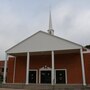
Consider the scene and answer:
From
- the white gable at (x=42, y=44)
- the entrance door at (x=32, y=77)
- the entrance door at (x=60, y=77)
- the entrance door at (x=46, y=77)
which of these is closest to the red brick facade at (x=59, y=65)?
the entrance door at (x=60, y=77)

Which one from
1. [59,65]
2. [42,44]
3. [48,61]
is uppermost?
[42,44]

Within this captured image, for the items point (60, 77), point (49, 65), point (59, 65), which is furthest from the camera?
point (49, 65)

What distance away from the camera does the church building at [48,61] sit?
21.4 meters

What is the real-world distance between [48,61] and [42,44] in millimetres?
3387

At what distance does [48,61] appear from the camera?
24.4 metres

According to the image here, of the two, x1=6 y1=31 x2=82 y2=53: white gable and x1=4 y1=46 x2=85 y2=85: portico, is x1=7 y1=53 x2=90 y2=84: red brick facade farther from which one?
x1=6 y1=31 x2=82 y2=53: white gable

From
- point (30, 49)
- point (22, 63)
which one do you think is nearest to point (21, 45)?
point (30, 49)

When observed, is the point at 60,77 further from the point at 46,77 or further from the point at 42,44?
the point at 42,44

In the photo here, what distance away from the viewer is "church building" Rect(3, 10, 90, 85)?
21.4m

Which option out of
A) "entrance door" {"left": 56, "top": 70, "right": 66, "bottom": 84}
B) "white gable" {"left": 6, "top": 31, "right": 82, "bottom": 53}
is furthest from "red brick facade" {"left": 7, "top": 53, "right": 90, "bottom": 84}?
"white gable" {"left": 6, "top": 31, "right": 82, "bottom": 53}

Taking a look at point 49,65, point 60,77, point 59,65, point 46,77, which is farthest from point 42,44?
point 60,77

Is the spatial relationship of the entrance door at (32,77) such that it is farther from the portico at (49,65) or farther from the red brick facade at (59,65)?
the red brick facade at (59,65)

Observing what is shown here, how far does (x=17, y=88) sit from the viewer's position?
63.8 ft

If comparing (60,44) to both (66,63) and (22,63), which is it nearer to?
(66,63)
